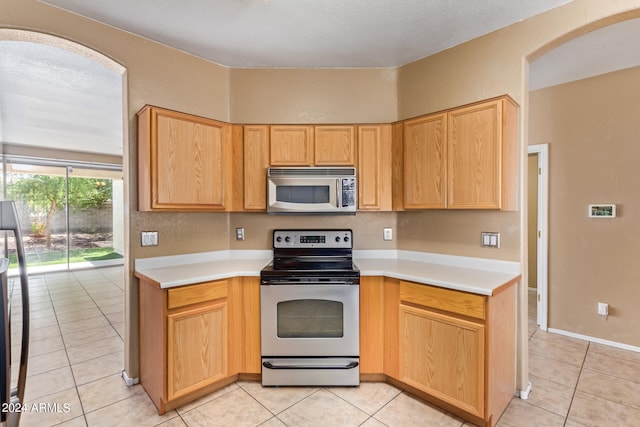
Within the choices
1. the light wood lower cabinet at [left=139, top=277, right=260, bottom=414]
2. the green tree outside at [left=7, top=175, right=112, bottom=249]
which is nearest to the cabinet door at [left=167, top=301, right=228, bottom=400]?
the light wood lower cabinet at [left=139, top=277, right=260, bottom=414]

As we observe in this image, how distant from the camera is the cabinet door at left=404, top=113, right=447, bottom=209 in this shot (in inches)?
90.0

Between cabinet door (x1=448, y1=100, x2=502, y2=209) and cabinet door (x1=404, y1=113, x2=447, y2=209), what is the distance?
7 centimetres

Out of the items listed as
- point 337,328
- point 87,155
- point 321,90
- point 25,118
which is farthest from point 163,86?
point 87,155

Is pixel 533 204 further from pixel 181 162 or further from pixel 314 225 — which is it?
pixel 181 162

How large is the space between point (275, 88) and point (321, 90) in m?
0.45

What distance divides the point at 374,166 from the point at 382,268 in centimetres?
91

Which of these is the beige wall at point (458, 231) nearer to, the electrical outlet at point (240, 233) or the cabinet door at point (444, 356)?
the cabinet door at point (444, 356)

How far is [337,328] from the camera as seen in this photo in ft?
7.32

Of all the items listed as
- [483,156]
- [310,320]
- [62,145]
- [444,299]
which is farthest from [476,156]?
[62,145]

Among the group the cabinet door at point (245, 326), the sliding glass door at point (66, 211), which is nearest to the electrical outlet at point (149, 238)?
the cabinet door at point (245, 326)

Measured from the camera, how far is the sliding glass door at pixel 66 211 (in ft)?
19.0

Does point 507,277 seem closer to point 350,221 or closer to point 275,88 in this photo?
point 350,221

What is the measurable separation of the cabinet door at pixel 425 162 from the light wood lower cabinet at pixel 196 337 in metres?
1.49

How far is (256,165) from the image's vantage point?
261 cm
